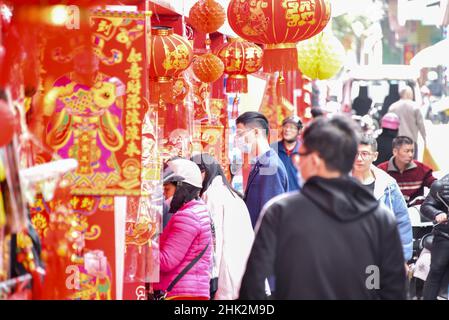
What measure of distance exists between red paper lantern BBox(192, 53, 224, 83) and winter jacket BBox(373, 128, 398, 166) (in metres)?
4.13

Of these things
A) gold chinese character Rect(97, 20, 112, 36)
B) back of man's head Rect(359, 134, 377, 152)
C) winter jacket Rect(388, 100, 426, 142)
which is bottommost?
winter jacket Rect(388, 100, 426, 142)

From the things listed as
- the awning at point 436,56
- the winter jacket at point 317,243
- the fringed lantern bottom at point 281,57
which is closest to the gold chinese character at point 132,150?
the winter jacket at point 317,243

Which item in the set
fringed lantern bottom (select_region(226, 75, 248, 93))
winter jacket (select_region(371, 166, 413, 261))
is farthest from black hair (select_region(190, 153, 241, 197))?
fringed lantern bottom (select_region(226, 75, 248, 93))

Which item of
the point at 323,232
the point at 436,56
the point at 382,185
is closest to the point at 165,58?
the point at 382,185

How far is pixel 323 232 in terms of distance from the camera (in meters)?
5.38

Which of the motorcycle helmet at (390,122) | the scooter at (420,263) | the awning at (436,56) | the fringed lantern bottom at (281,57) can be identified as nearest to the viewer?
the scooter at (420,263)

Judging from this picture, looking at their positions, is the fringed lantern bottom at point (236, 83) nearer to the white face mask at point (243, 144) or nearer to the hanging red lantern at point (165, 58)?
the white face mask at point (243, 144)

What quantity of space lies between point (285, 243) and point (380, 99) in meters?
23.6

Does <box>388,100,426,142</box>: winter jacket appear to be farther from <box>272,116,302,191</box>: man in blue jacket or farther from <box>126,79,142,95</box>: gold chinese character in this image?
<box>126,79,142,95</box>: gold chinese character

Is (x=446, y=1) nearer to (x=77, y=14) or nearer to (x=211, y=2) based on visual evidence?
(x=211, y=2)

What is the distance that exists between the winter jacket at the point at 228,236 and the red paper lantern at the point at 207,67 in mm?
3885

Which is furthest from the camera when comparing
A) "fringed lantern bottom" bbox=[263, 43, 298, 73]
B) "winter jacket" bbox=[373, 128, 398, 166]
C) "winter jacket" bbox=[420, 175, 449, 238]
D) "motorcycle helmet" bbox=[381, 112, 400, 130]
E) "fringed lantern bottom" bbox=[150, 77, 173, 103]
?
"motorcycle helmet" bbox=[381, 112, 400, 130]

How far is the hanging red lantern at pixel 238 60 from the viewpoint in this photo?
45.0 feet

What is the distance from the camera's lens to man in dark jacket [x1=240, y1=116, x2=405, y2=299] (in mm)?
5371
